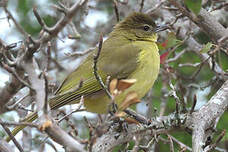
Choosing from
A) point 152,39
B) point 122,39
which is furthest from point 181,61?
point 122,39

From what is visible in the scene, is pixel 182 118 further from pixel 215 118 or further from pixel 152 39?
pixel 152 39

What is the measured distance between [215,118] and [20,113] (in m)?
2.40

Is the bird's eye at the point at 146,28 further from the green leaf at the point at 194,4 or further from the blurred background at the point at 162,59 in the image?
the green leaf at the point at 194,4

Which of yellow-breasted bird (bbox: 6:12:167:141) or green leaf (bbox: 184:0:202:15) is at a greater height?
Result: green leaf (bbox: 184:0:202:15)

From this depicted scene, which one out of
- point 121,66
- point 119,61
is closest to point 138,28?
point 119,61

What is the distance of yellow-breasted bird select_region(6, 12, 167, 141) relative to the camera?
482cm

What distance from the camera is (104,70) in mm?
5121

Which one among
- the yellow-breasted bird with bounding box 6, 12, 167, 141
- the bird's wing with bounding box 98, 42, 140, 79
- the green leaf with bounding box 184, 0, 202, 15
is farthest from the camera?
the bird's wing with bounding box 98, 42, 140, 79

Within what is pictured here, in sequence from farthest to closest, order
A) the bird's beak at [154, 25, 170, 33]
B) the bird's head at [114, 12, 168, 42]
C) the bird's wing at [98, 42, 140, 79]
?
the bird's head at [114, 12, 168, 42] < the bird's beak at [154, 25, 170, 33] < the bird's wing at [98, 42, 140, 79]

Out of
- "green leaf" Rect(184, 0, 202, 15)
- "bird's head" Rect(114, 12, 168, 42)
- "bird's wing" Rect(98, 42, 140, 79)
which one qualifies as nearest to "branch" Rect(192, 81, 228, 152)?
"green leaf" Rect(184, 0, 202, 15)

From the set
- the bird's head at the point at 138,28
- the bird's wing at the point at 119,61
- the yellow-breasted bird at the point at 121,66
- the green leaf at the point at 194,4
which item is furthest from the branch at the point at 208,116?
the bird's head at the point at 138,28

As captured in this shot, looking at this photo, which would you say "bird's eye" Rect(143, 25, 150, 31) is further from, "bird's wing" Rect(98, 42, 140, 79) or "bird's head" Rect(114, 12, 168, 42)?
"bird's wing" Rect(98, 42, 140, 79)

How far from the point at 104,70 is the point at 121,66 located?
0.71 ft

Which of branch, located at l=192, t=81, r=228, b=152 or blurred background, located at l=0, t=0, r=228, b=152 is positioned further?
blurred background, located at l=0, t=0, r=228, b=152
